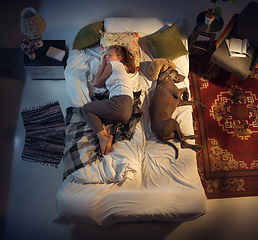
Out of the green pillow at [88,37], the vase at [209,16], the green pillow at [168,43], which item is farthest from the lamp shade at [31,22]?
the vase at [209,16]

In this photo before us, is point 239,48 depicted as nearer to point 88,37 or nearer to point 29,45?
point 88,37

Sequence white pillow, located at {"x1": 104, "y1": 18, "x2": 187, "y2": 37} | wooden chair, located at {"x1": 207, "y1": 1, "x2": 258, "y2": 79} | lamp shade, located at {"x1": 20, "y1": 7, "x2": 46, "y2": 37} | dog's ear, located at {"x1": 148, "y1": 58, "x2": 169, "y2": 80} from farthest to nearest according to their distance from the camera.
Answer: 1. white pillow, located at {"x1": 104, "y1": 18, "x2": 187, "y2": 37}
2. wooden chair, located at {"x1": 207, "y1": 1, "x2": 258, "y2": 79}
3. dog's ear, located at {"x1": 148, "y1": 58, "x2": 169, "y2": 80}
4. lamp shade, located at {"x1": 20, "y1": 7, "x2": 46, "y2": 37}

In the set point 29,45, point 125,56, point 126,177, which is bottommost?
point 126,177

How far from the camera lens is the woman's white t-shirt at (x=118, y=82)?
6.86 ft

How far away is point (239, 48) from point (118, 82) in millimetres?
1740

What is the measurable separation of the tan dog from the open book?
2.71 feet

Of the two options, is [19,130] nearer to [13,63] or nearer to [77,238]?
[13,63]

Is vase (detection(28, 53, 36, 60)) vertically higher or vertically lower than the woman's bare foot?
higher

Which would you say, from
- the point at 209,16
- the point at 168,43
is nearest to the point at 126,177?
the point at 168,43

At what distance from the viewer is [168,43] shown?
2486 mm

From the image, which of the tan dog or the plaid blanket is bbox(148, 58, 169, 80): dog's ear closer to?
the tan dog

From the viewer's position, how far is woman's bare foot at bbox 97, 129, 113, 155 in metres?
1.94

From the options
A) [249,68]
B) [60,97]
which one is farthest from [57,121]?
[249,68]

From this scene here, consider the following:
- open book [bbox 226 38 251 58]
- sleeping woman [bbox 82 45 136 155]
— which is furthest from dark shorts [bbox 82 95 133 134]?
open book [bbox 226 38 251 58]
